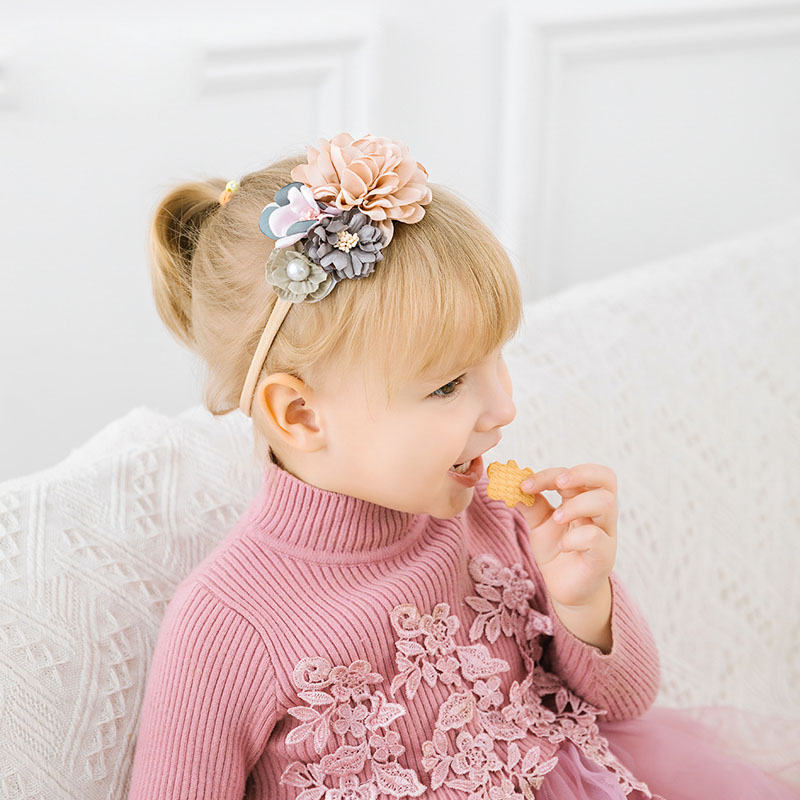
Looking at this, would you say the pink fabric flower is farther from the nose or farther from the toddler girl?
the nose

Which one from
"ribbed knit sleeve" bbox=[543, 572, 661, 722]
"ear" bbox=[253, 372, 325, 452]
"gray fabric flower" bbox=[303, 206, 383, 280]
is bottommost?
"ribbed knit sleeve" bbox=[543, 572, 661, 722]

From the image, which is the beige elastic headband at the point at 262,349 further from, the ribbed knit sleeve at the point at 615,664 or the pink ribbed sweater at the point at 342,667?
the ribbed knit sleeve at the point at 615,664

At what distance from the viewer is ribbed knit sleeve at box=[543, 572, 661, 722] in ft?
3.84

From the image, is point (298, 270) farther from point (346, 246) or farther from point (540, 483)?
point (540, 483)

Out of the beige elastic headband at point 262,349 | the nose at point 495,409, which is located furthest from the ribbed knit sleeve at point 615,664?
the beige elastic headband at point 262,349

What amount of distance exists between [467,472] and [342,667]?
0.74ft

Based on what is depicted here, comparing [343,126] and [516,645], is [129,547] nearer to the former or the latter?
[516,645]

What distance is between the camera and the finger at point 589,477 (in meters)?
1.09

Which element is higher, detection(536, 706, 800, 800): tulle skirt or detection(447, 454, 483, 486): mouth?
detection(447, 454, 483, 486): mouth

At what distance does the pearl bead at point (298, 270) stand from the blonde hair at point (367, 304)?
3 centimetres

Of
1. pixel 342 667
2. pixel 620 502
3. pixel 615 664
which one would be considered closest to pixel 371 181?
pixel 342 667

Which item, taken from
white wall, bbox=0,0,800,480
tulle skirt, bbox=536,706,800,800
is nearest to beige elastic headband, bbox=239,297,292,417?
white wall, bbox=0,0,800,480

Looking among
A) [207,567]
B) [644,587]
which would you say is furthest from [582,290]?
[207,567]

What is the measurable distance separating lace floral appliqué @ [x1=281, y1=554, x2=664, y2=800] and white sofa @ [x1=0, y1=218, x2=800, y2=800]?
0.22 metres
